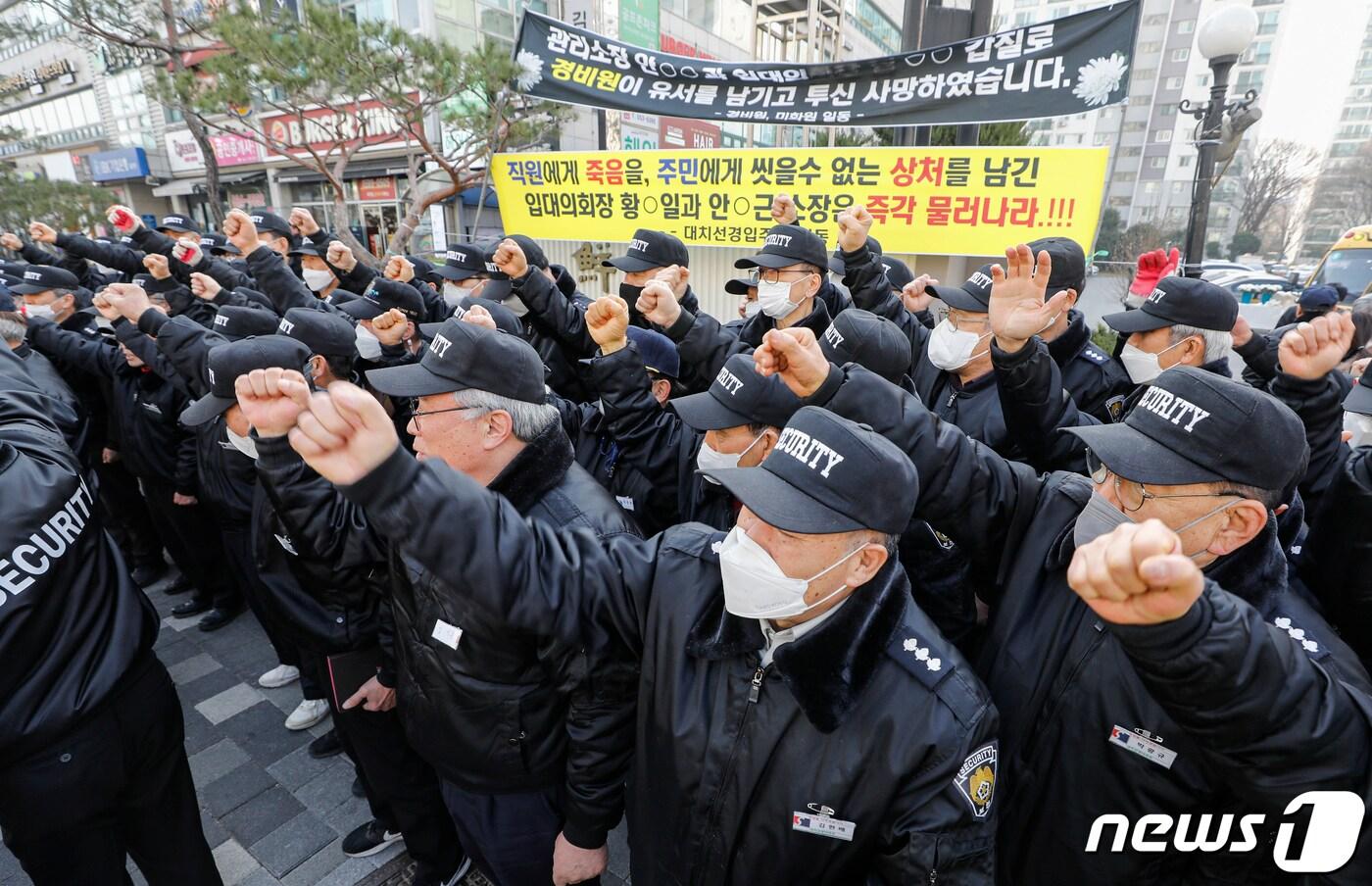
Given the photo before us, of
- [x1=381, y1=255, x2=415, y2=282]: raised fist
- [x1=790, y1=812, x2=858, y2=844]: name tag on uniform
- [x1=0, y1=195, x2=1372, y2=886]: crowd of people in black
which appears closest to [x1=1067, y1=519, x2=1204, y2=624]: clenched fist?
[x1=0, y1=195, x2=1372, y2=886]: crowd of people in black

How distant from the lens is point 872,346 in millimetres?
2664

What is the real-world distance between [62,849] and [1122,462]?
10.5 feet

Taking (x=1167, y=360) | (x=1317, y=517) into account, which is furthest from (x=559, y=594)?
(x=1167, y=360)

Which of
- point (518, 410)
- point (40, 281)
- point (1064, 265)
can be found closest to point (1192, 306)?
point (1064, 265)

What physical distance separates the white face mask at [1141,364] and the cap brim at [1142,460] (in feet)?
5.63

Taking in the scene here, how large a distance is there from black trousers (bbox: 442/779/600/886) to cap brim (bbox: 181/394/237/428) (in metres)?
1.58

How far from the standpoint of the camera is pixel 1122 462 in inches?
64.7

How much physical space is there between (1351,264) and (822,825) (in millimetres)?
14457

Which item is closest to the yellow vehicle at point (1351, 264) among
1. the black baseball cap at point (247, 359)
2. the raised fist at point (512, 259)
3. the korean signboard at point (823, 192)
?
the korean signboard at point (823, 192)

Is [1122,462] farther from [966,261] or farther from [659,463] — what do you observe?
[966,261]

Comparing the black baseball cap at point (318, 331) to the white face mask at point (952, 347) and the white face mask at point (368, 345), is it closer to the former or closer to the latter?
the white face mask at point (368, 345)

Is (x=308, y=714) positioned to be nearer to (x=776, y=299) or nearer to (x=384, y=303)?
(x=384, y=303)

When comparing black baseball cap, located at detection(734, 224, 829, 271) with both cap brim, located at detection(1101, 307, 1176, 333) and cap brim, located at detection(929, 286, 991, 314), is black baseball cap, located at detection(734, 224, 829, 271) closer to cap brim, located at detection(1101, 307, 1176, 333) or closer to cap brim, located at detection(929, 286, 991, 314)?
cap brim, located at detection(929, 286, 991, 314)

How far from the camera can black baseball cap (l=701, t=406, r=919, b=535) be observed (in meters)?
1.45
